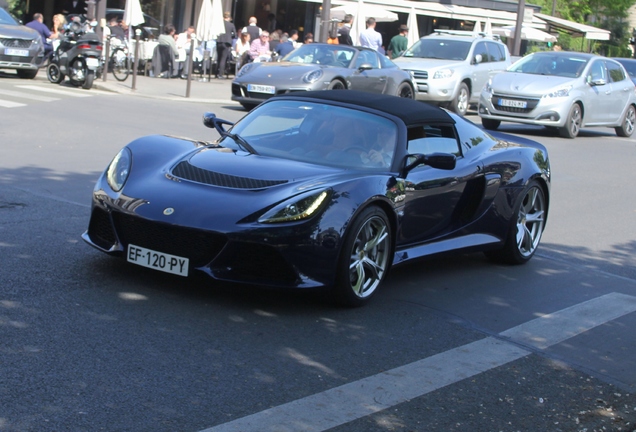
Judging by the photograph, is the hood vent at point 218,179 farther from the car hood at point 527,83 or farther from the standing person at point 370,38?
the standing person at point 370,38

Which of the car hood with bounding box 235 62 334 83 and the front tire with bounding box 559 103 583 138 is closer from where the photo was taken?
the car hood with bounding box 235 62 334 83

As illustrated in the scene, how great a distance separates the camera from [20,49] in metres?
21.7

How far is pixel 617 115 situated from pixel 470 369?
18.2 m

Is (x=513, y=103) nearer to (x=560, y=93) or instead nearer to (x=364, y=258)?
(x=560, y=93)

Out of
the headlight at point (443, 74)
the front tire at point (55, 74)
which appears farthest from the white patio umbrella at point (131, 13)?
the headlight at point (443, 74)

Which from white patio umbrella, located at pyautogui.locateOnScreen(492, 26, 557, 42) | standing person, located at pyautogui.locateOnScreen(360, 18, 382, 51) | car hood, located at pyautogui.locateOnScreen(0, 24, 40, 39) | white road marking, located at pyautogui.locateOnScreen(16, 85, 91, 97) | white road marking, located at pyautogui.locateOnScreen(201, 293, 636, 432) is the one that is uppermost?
white patio umbrella, located at pyautogui.locateOnScreen(492, 26, 557, 42)

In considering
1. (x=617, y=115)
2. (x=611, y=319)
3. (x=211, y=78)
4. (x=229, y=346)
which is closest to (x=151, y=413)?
(x=229, y=346)

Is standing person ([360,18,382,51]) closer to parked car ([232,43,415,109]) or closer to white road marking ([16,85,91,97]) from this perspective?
parked car ([232,43,415,109])

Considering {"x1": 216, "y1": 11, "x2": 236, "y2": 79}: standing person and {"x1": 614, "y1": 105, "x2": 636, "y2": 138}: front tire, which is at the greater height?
{"x1": 216, "y1": 11, "x2": 236, "y2": 79}: standing person

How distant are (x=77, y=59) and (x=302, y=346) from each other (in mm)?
16881

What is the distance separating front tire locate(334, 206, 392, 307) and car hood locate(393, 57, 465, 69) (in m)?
17.1

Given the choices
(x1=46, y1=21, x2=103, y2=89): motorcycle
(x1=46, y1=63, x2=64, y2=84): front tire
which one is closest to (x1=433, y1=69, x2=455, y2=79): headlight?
(x1=46, y1=21, x2=103, y2=89): motorcycle

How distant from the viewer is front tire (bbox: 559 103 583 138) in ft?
66.2

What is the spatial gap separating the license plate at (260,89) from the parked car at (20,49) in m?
5.66
